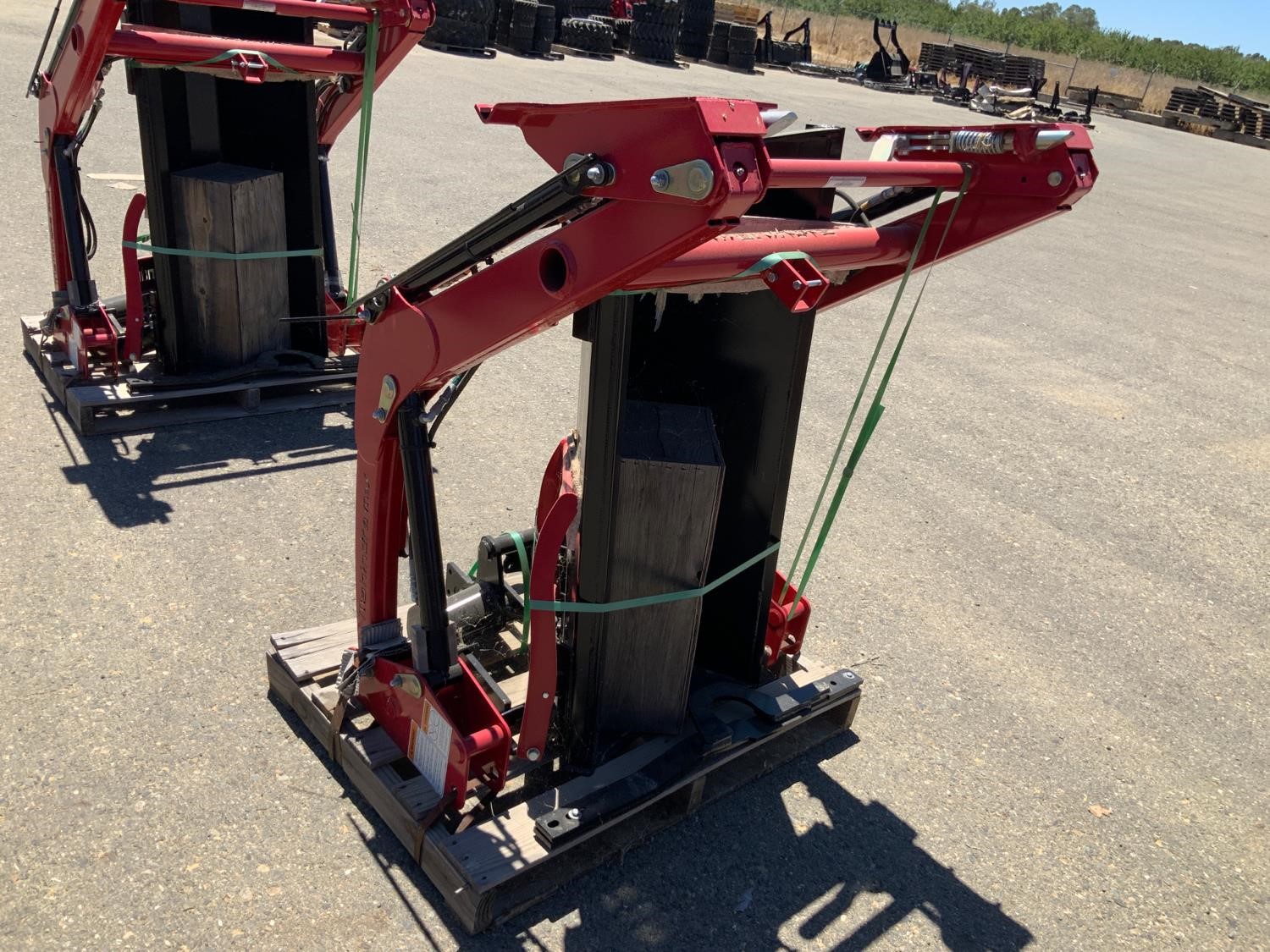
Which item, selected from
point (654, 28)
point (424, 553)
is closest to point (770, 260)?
point (424, 553)

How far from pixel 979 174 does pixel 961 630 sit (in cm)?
261

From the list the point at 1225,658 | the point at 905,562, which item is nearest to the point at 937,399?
the point at 905,562

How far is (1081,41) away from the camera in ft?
176

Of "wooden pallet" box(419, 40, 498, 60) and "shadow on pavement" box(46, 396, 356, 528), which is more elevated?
"wooden pallet" box(419, 40, 498, 60)

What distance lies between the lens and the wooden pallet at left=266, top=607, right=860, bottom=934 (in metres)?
3.07

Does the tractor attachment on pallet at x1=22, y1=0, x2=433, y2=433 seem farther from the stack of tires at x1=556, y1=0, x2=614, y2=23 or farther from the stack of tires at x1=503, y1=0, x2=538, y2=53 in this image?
the stack of tires at x1=556, y1=0, x2=614, y2=23

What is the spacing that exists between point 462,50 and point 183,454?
17.4 metres

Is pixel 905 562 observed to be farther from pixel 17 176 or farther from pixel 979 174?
pixel 17 176

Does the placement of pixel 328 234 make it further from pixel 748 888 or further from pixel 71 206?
pixel 748 888

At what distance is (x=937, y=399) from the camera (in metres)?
7.71

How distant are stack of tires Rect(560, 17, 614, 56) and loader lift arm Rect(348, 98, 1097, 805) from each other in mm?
21870

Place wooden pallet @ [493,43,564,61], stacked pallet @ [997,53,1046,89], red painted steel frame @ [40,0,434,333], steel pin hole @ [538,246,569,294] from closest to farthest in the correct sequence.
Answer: steel pin hole @ [538,246,569,294], red painted steel frame @ [40,0,434,333], wooden pallet @ [493,43,564,61], stacked pallet @ [997,53,1046,89]

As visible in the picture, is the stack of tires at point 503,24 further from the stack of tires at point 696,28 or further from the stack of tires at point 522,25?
the stack of tires at point 696,28

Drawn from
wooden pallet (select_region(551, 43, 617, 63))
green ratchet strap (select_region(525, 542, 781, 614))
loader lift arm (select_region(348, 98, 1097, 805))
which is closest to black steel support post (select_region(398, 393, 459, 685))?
loader lift arm (select_region(348, 98, 1097, 805))
